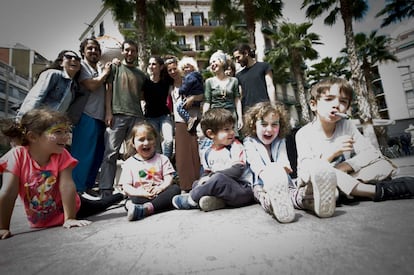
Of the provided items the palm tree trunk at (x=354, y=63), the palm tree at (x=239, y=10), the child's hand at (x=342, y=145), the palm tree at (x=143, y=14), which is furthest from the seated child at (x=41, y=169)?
the palm tree trunk at (x=354, y=63)

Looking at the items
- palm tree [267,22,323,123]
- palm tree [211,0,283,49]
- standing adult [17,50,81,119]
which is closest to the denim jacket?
standing adult [17,50,81,119]

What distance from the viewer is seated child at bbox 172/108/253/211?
153 centimetres

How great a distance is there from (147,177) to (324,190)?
132cm

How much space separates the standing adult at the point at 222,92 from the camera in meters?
2.40

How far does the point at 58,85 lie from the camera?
201cm

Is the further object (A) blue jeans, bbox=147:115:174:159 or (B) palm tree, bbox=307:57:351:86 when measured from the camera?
(B) palm tree, bbox=307:57:351:86

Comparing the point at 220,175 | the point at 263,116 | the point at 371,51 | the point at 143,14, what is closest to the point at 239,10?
the point at 143,14

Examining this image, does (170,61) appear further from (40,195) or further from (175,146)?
(40,195)

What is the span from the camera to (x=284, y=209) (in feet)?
3.55

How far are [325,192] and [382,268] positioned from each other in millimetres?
513

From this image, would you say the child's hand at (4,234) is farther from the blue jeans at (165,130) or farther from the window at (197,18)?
the window at (197,18)

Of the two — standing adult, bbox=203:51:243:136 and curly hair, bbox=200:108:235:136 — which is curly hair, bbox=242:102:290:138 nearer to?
curly hair, bbox=200:108:235:136

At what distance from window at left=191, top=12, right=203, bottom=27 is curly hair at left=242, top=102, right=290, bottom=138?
2366 cm

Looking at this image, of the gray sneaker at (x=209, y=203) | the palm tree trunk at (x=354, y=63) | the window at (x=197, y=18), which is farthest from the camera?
the window at (x=197, y=18)
